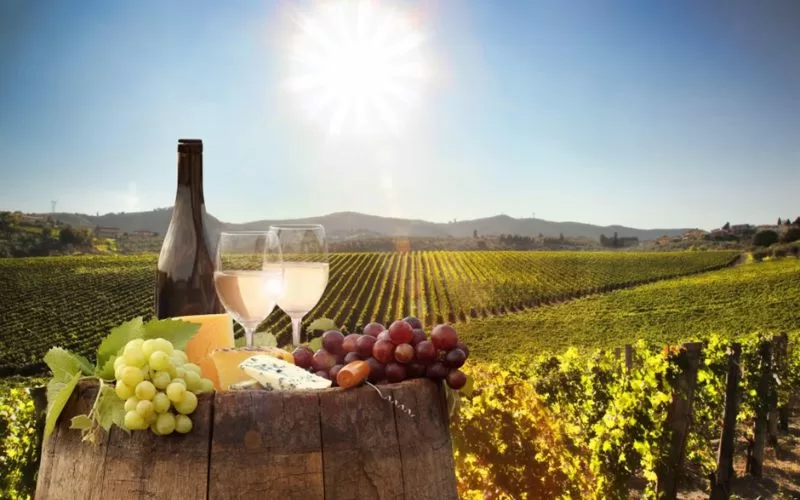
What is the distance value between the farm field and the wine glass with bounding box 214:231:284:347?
98.7 ft

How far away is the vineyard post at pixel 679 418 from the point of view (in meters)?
6.19

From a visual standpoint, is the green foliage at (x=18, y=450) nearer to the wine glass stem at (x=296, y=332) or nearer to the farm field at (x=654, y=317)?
the wine glass stem at (x=296, y=332)

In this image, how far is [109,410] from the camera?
1.50 meters

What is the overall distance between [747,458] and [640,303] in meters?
35.4

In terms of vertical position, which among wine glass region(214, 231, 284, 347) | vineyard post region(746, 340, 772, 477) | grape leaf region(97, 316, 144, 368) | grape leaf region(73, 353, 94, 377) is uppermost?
wine glass region(214, 231, 284, 347)

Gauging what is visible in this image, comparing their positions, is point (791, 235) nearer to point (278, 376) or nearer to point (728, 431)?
point (728, 431)

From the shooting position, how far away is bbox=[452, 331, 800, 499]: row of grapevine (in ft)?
14.5

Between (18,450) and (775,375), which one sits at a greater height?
(18,450)

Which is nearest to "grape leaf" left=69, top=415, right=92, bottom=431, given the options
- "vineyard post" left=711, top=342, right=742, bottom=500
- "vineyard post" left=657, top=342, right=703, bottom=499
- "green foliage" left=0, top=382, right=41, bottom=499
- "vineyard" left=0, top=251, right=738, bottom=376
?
"green foliage" left=0, top=382, right=41, bottom=499

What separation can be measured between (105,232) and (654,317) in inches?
1435

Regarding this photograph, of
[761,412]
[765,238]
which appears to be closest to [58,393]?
[761,412]

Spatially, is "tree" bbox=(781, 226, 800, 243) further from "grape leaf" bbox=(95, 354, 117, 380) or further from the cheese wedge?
"grape leaf" bbox=(95, 354, 117, 380)

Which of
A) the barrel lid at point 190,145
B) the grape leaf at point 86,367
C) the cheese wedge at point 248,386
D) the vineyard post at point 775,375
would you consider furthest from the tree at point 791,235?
the grape leaf at point 86,367

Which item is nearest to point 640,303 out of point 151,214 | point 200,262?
point 151,214
